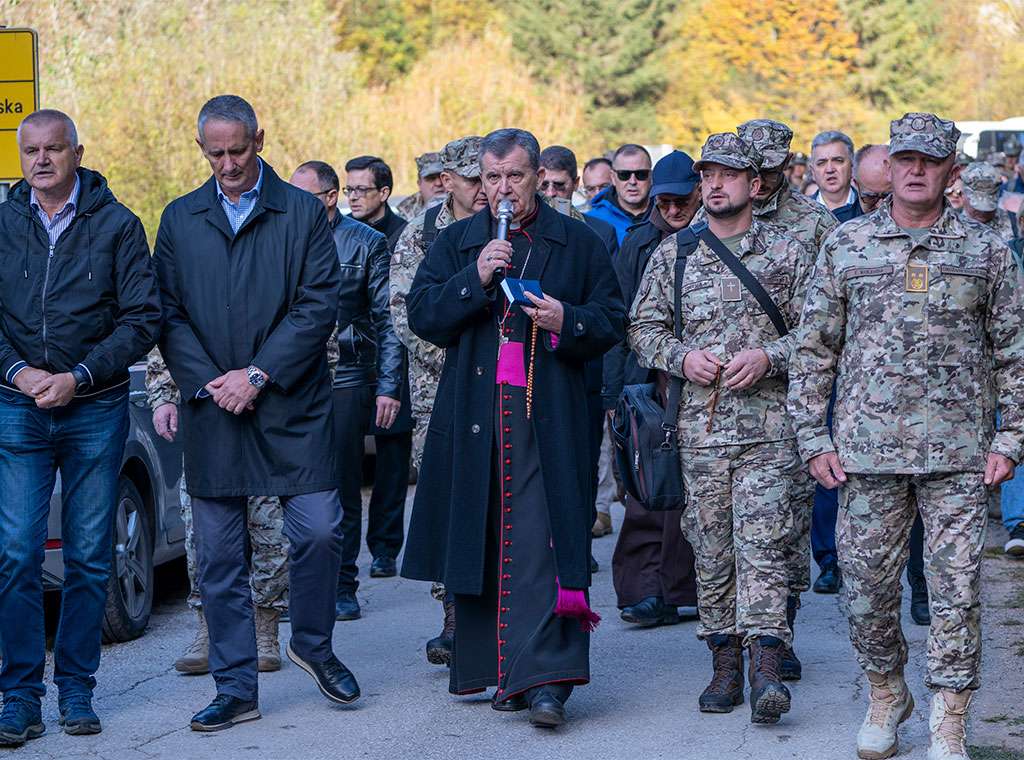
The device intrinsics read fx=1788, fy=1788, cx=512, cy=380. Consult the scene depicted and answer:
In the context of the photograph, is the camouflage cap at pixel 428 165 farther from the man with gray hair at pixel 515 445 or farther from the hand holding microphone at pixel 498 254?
the hand holding microphone at pixel 498 254

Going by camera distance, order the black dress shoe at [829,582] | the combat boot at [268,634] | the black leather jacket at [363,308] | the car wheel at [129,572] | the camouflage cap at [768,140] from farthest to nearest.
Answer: the black dress shoe at [829,582], the black leather jacket at [363,308], the car wheel at [129,572], the combat boot at [268,634], the camouflage cap at [768,140]

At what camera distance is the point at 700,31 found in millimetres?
53531

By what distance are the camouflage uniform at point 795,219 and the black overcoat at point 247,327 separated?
1917 mm

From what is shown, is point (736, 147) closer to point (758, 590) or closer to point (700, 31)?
point (758, 590)

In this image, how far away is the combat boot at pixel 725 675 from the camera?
712 cm

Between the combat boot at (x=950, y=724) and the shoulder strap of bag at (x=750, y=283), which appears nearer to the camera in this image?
the combat boot at (x=950, y=724)

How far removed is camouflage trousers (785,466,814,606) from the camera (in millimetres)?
7234

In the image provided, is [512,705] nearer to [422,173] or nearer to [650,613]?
[650,613]

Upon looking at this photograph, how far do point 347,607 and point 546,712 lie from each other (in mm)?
2715

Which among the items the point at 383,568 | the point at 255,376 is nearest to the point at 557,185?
the point at 383,568

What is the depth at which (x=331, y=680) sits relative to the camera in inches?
284

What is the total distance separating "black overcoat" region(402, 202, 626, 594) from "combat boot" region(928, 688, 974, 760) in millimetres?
1471

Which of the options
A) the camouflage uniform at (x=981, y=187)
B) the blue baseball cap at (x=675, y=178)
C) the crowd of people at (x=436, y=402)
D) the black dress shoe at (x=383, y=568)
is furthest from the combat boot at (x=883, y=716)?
the camouflage uniform at (x=981, y=187)

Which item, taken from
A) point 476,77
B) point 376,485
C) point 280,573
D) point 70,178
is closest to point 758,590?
point 280,573
